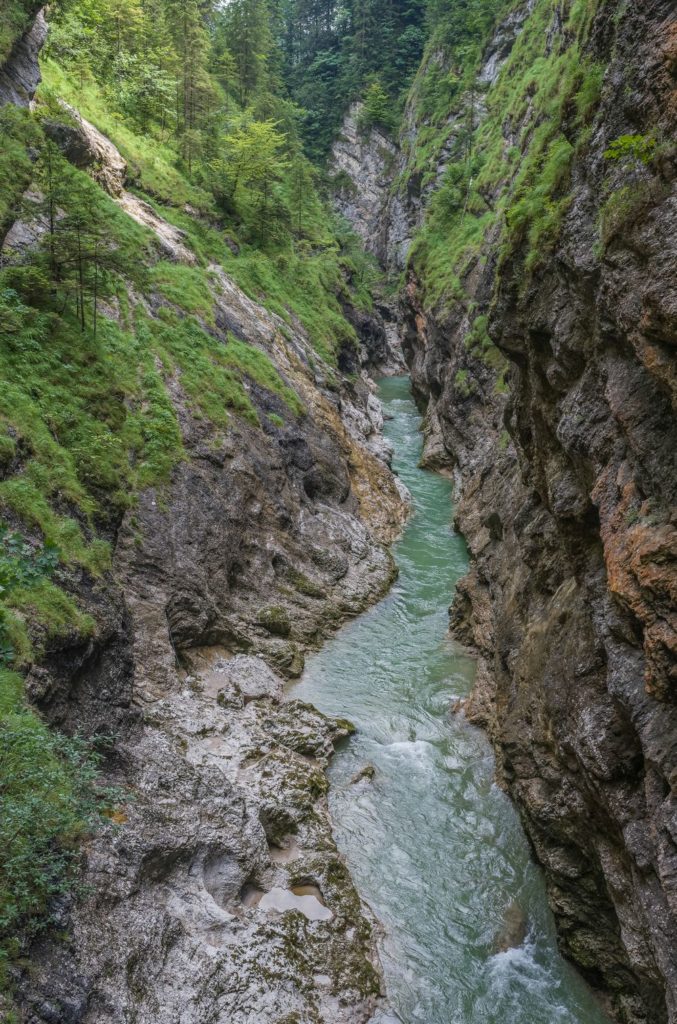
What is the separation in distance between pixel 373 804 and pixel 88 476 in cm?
933

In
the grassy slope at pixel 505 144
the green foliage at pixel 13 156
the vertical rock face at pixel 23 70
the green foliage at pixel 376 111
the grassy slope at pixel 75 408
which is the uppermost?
the green foliage at pixel 376 111

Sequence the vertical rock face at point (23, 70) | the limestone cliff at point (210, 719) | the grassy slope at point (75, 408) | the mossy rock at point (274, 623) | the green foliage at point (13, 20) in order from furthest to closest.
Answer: the mossy rock at point (274, 623), the vertical rock face at point (23, 70), the green foliage at point (13, 20), the limestone cliff at point (210, 719), the grassy slope at point (75, 408)

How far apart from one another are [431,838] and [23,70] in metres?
21.9

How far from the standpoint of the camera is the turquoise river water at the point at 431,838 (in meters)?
9.60

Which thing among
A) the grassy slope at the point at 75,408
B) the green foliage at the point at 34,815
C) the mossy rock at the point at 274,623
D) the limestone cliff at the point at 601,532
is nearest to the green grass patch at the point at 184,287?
the grassy slope at the point at 75,408

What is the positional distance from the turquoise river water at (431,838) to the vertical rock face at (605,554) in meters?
0.78

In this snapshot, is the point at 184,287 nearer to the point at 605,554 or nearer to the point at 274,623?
the point at 274,623

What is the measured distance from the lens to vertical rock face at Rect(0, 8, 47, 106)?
55.5 ft

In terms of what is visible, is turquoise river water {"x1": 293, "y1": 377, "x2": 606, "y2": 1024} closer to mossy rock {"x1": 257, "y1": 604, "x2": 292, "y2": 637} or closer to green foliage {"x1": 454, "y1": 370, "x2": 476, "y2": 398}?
mossy rock {"x1": 257, "y1": 604, "x2": 292, "y2": 637}

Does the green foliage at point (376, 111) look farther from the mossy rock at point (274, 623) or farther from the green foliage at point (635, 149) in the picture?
the green foliage at point (635, 149)

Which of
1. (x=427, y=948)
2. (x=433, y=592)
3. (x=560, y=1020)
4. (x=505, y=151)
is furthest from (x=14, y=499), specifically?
(x=505, y=151)

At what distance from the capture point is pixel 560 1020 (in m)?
9.09

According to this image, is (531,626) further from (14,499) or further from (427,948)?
(14,499)

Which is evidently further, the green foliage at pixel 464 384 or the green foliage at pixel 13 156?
the green foliage at pixel 464 384
